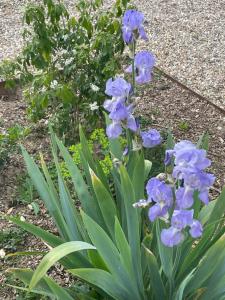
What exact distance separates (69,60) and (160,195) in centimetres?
199

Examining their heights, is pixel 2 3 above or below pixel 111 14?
below

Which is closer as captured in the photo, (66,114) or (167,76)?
(66,114)

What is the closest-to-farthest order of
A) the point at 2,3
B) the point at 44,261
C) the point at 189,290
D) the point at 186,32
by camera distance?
the point at 44,261 < the point at 189,290 < the point at 186,32 < the point at 2,3

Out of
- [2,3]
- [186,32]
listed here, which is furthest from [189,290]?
[2,3]

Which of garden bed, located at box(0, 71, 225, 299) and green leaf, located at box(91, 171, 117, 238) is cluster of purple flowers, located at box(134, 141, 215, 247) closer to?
green leaf, located at box(91, 171, 117, 238)

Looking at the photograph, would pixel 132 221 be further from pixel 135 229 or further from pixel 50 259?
pixel 50 259

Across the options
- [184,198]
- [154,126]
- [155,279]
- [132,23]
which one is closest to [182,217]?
[184,198]

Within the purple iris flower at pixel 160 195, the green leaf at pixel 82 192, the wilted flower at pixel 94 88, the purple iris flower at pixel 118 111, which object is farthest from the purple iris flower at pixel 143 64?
the wilted flower at pixel 94 88

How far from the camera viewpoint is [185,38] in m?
5.57

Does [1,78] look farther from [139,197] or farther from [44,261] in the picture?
[44,261]

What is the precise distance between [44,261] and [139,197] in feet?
1.89

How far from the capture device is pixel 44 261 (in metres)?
1.68

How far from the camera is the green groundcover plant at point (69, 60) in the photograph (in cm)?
326

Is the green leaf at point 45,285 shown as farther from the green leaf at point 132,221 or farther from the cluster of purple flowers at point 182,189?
the cluster of purple flowers at point 182,189
